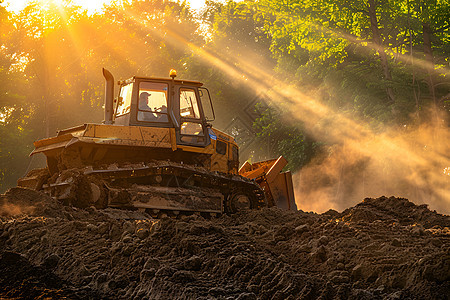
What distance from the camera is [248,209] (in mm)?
12227

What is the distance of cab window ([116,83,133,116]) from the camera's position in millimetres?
11977

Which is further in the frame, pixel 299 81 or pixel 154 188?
pixel 299 81

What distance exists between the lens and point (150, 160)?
11414mm

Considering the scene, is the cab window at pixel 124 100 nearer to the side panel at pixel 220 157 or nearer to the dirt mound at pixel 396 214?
the side panel at pixel 220 157

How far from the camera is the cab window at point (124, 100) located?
11977 millimetres

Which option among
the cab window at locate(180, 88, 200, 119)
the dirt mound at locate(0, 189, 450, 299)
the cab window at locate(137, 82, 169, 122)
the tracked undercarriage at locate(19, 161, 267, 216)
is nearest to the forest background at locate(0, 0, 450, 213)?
the tracked undercarriage at locate(19, 161, 267, 216)

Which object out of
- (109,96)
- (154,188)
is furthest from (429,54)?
(154,188)

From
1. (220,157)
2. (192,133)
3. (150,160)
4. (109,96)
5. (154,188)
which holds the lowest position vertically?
(154,188)

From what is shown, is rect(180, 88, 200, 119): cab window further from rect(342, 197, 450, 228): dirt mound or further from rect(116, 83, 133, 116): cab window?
rect(342, 197, 450, 228): dirt mound

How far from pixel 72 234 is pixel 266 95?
2296 centimetres

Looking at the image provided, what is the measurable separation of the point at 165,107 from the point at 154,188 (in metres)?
2.04

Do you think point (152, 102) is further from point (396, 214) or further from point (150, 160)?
point (396, 214)

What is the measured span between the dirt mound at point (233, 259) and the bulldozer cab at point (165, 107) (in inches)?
172

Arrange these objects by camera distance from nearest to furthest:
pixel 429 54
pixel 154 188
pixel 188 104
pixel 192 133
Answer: pixel 154 188, pixel 192 133, pixel 188 104, pixel 429 54
